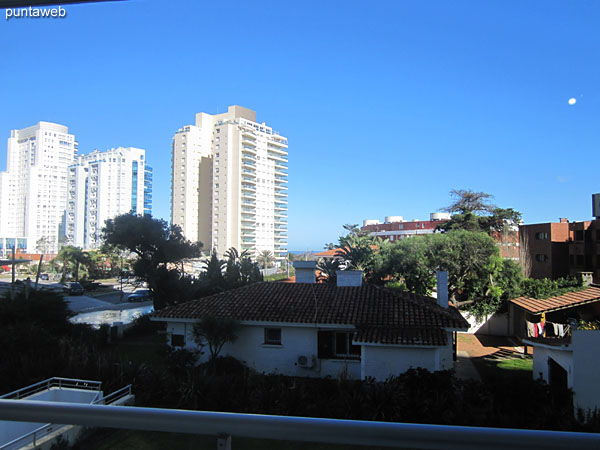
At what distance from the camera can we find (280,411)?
7.13 m

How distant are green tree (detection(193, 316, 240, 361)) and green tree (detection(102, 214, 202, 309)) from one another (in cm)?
1156

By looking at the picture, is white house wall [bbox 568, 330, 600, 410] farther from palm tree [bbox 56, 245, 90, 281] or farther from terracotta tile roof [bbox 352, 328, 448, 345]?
palm tree [bbox 56, 245, 90, 281]

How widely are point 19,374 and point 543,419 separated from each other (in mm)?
10504

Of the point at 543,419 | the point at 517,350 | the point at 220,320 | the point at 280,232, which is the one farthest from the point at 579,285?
the point at 280,232

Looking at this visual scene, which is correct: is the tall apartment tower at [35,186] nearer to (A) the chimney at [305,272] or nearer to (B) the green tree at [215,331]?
(A) the chimney at [305,272]

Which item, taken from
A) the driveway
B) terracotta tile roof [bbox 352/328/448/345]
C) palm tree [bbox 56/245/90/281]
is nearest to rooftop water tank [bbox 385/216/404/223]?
palm tree [bbox 56/245/90/281]

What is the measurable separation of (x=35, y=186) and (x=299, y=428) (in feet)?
156

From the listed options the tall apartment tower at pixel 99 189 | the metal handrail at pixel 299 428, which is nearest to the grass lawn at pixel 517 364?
the metal handrail at pixel 299 428

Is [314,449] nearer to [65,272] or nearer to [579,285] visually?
[579,285]

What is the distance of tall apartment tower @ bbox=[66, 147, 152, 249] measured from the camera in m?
52.5

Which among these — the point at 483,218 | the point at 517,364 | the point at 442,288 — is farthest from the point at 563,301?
the point at 483,218

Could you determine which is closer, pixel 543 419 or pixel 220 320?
pixel 543 419

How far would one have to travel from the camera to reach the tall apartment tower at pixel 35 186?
118 ft

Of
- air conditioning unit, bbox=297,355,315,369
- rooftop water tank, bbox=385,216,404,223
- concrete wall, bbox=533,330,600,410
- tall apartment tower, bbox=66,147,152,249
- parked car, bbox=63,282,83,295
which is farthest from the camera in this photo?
rooftop water tank, bbox=385,216,404,223
